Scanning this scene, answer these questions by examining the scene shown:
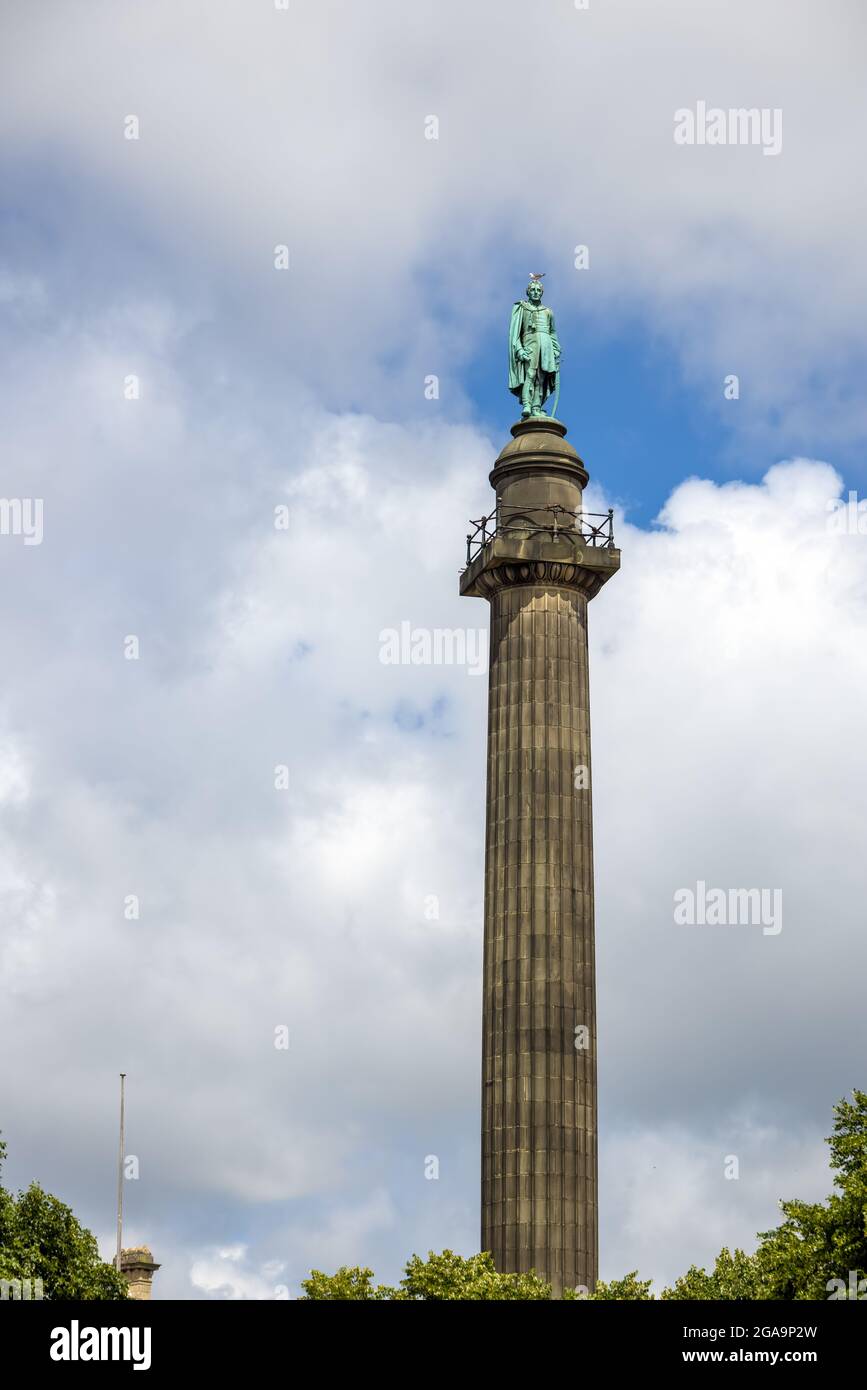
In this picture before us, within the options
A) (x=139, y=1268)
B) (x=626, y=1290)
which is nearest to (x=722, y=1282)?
(x=626, y=1290)

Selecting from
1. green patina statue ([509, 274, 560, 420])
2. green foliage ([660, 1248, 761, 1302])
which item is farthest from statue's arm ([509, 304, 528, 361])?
green foliage ([660, 1248, 761, 1302])

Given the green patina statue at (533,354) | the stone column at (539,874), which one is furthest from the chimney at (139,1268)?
the green patina statue at (533,354)

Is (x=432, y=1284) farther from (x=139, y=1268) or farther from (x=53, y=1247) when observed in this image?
(x=139, y=1268)

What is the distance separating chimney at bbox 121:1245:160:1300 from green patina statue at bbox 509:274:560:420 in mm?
39468

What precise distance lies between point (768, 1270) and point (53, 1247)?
71.5ft

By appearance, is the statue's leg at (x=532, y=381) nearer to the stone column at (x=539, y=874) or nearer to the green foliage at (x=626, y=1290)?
the stone column at (x=539, y=874)

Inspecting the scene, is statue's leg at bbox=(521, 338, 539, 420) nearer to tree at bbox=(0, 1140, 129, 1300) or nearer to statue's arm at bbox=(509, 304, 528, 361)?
statue's arm at bbox=(509, 304, 528, 361)

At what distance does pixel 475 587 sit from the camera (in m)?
87.6

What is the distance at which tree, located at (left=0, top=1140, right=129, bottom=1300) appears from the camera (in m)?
68.4

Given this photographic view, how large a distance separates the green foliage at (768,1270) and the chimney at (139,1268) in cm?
2702

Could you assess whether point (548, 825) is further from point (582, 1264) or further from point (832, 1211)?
point (832, 1211)
